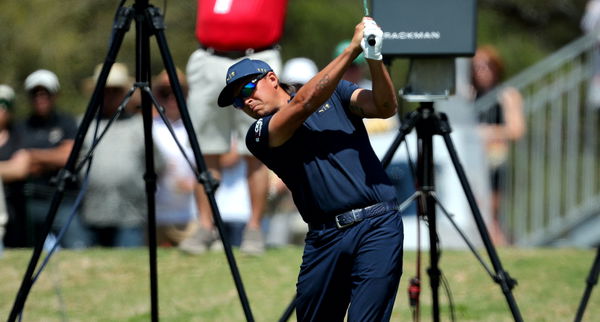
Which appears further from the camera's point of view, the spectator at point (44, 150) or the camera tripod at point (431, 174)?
the spectator at point (44, 150)

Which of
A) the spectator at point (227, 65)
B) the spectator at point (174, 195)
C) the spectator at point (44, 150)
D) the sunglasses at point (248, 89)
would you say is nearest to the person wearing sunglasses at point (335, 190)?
the sunglasses at point (248, 89)

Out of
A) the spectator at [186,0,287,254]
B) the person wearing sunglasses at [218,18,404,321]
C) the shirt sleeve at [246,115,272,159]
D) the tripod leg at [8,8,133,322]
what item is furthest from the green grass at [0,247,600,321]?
the shirt sleeve at [246,115,272,159]

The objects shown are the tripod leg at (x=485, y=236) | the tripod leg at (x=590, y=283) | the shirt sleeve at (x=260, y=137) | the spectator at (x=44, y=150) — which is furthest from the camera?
the spectator at (x=44, y=150)

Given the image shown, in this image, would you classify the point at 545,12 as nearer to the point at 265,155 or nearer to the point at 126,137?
the point at 126,137

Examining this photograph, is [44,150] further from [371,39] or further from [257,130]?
[371,39]

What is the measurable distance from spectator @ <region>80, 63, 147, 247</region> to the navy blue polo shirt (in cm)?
431

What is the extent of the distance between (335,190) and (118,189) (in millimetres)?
4549

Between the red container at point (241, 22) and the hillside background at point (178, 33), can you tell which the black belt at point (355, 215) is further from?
the hillside background at point (178, 33)

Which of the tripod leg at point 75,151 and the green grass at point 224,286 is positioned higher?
the tripod leg at point 75,151

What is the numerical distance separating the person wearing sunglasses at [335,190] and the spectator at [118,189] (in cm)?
424

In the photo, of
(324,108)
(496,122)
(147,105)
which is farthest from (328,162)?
(496,122)

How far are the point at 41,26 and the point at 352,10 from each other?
17.7ft

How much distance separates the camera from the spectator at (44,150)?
9.05 metres

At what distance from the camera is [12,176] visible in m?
8.96
